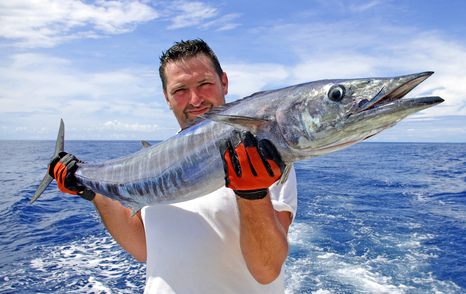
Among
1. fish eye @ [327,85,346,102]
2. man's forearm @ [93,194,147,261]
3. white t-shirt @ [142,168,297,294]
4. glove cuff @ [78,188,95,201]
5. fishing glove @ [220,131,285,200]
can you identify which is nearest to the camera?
fish eye @ [327,85,346,102]

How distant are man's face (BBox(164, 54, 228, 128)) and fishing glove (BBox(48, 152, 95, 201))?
1244 millimetres

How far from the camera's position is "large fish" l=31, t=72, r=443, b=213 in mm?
1713

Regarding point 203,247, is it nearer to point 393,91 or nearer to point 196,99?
point 196,99

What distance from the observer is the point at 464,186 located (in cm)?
1769

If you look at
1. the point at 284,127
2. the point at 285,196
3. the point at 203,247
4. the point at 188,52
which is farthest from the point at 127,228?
the point at 284,127

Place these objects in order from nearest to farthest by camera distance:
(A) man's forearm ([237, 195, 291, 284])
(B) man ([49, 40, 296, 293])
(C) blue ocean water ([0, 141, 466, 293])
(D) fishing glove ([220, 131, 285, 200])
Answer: (D) fishing glove ([220, 131, 285, 200]) → (B) man ([49, 40, 296, 293]) → (A) man's forearm ([237, 195, 291, 284]) → (C) blue ocean water ([0, 141, 466, 293])

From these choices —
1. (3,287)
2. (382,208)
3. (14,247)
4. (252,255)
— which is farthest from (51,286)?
(382,208)

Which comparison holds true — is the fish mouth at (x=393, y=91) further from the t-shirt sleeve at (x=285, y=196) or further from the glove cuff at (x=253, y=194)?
the t-shirt sleeve at (x=285, y=196)

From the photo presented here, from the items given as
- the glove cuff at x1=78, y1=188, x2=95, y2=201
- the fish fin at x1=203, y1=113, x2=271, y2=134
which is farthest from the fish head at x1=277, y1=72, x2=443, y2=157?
the glove cuff at x1=78, y1=188, x2=95, y2=201

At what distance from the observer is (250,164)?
2016 mm

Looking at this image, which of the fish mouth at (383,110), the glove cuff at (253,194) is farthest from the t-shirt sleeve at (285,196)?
the fish mouth at (383,110)

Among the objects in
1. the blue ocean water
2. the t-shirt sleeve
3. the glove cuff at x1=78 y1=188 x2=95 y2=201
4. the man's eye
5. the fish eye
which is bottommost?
the blue ocean water

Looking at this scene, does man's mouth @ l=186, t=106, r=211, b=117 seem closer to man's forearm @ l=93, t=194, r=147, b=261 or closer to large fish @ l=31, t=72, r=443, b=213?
large fish @ l=31, t=72, r=443, b=213

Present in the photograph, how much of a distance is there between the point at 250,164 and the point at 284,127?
0.90 feet
